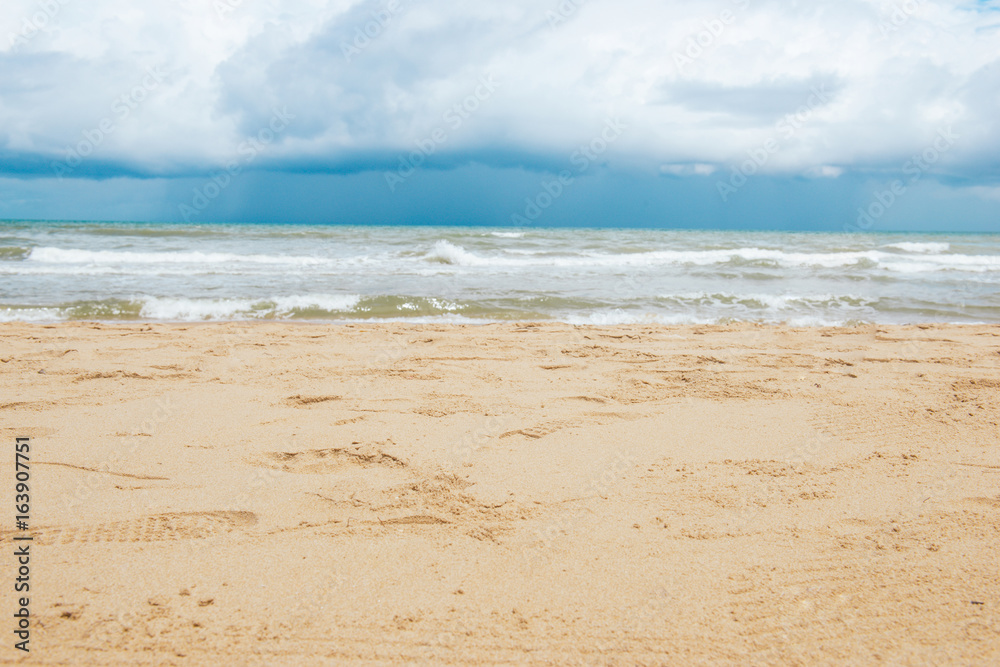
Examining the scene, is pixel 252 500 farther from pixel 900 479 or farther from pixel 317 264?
pixel 317 264

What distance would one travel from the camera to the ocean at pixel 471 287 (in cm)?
789

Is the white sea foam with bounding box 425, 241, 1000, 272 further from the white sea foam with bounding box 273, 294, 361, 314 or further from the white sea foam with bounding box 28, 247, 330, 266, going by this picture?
the white sea foam with bounding box 273, 294, 361, 314

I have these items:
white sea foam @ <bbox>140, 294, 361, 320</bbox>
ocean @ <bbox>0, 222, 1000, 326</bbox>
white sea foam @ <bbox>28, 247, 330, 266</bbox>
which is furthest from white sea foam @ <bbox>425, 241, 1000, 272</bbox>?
white sea foam @ <bbox>140, 294, 361, 320</bbox>

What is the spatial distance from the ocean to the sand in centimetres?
347

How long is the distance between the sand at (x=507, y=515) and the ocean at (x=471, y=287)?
347 centimetres

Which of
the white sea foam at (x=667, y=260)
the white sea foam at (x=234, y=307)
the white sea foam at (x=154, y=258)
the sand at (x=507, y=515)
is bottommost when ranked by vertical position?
the sand at (x=507, y=515)

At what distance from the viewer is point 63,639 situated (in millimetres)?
1754

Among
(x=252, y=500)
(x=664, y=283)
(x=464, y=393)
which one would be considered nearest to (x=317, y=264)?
(x=664, y=283)

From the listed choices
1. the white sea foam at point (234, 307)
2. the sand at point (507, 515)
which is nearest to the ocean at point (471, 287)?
the white sea foam at point (234, 307)

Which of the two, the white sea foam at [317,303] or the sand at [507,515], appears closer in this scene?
the sand at [507,515]

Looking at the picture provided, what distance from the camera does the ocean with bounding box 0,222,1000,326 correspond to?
25.9ft

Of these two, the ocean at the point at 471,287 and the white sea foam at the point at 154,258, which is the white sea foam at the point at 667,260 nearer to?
the ocean at the point at 471,287

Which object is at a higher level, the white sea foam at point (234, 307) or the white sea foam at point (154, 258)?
the white sea foam at point (154, 258)

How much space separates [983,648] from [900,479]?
1195mm
